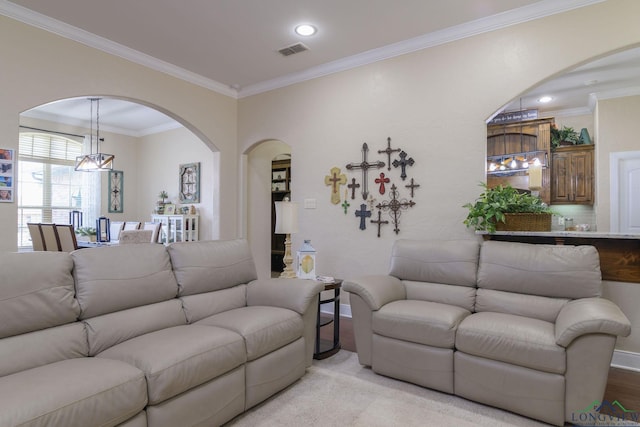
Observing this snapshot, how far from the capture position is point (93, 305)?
6.42ft

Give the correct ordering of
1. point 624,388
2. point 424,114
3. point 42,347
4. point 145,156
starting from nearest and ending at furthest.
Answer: point 42,347
point 624,388
point 424,114
point 145,156

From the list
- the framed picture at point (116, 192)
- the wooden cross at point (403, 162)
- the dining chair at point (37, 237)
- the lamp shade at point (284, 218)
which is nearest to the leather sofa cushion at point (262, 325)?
the lamp shade at point (284, 218)

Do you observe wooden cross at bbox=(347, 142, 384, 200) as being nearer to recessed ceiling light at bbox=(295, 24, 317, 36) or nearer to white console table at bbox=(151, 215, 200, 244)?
recessed ceiling light at bbox=(295, 24, 317, 36)

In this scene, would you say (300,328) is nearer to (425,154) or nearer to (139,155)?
(425,154)

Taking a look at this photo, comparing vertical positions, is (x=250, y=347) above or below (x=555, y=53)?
below

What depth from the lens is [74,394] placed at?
1367 mm

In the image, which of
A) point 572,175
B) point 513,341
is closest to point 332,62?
point 513,341

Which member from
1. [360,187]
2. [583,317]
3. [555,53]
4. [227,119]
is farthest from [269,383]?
[227,119]

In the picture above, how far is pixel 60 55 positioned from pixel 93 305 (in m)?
2.85

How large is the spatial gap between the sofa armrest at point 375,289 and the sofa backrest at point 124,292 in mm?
1259

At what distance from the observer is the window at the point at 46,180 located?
6070mm

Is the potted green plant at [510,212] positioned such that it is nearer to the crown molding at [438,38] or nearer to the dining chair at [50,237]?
the crown molding at [438,38]

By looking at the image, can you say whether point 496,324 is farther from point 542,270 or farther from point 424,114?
point 424,114

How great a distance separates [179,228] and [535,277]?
5519 millimetres
